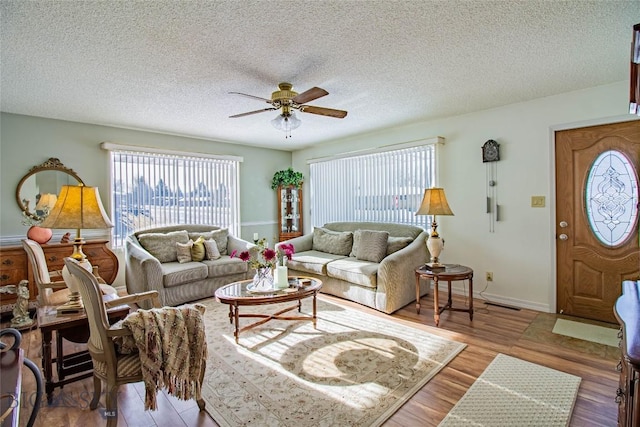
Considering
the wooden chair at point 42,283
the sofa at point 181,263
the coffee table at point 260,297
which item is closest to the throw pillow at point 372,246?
the coffee table at point 260,297

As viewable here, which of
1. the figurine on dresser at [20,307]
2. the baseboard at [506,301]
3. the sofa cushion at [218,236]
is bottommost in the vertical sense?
the baseboard at [506,301]

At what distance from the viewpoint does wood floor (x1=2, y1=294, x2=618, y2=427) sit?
1.91 m

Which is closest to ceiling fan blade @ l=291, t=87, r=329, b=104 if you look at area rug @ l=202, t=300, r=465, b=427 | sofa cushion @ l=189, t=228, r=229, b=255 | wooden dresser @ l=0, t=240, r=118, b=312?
area rug @ l=202, t=300, r=465, b=427

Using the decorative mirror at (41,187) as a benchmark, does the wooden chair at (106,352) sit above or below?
below

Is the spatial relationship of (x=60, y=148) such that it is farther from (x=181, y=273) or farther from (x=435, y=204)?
(x=435, y=204)

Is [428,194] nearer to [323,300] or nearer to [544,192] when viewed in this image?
[544,192]

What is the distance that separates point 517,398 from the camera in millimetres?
2057

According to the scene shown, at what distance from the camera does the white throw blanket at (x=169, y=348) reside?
1726mm

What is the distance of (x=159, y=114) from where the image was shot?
13.3 feet

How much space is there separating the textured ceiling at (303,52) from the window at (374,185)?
1.03 m

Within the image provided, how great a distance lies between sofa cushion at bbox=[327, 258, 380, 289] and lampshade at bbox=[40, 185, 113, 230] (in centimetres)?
256

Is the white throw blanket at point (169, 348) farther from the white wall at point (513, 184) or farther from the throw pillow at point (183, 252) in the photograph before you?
the white wall at point (513, 184)

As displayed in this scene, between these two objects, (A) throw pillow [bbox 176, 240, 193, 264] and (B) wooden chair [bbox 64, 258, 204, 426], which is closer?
(B) wooden chair [bbox 64, 258, 204, 426]

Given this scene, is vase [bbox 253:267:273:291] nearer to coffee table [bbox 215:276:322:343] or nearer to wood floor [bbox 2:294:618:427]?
coffee table [bbox 215:276:322:343]
